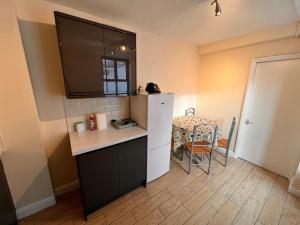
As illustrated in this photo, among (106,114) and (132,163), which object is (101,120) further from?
(132,163)

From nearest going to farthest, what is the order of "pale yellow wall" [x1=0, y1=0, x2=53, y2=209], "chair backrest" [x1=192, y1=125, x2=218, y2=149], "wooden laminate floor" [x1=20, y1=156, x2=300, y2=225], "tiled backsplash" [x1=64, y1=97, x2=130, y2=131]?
"pale yellow wall" [x1=0, y1=0, x2=53, y2=209]
"wooden laminate floor" [x1=20, y1=156, x2=300, y2=225]
"tiled backsplash" [x1=64, y1=97, x2=130, y2=131]
"chair backrest" [x1=192, y1=125, x2=218, y2=149]

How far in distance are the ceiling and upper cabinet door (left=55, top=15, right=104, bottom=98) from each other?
1.29 ft

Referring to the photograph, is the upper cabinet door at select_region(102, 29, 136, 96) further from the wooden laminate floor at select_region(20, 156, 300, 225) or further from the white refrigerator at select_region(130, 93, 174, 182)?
the wooden laminate floor at select_region(20, 156, 300, 225)

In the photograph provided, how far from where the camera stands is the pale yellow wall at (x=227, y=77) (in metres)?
2.25

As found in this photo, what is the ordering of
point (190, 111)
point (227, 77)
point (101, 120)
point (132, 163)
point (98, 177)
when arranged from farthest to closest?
point (190, 111), point (227, 77), point (101, 120), point (132, 163), point (98, 177)

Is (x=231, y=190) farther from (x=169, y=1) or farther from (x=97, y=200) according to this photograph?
(x=169, y=1)

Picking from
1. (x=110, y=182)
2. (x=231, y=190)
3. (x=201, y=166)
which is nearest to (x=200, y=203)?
(x=231, y=190)

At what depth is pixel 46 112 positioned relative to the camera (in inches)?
64.4

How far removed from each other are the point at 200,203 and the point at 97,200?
1363mm

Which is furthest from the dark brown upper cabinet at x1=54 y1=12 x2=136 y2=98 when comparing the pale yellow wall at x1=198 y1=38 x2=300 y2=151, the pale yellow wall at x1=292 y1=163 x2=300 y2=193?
the pale yellow wall at x1=292 y1=163 x2=300 y2=193

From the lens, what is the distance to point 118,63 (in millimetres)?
1694

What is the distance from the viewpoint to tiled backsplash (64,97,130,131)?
1.79 m

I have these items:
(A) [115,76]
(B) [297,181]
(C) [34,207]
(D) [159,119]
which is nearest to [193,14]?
(A) [115,76]

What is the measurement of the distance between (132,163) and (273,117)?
2566mm
